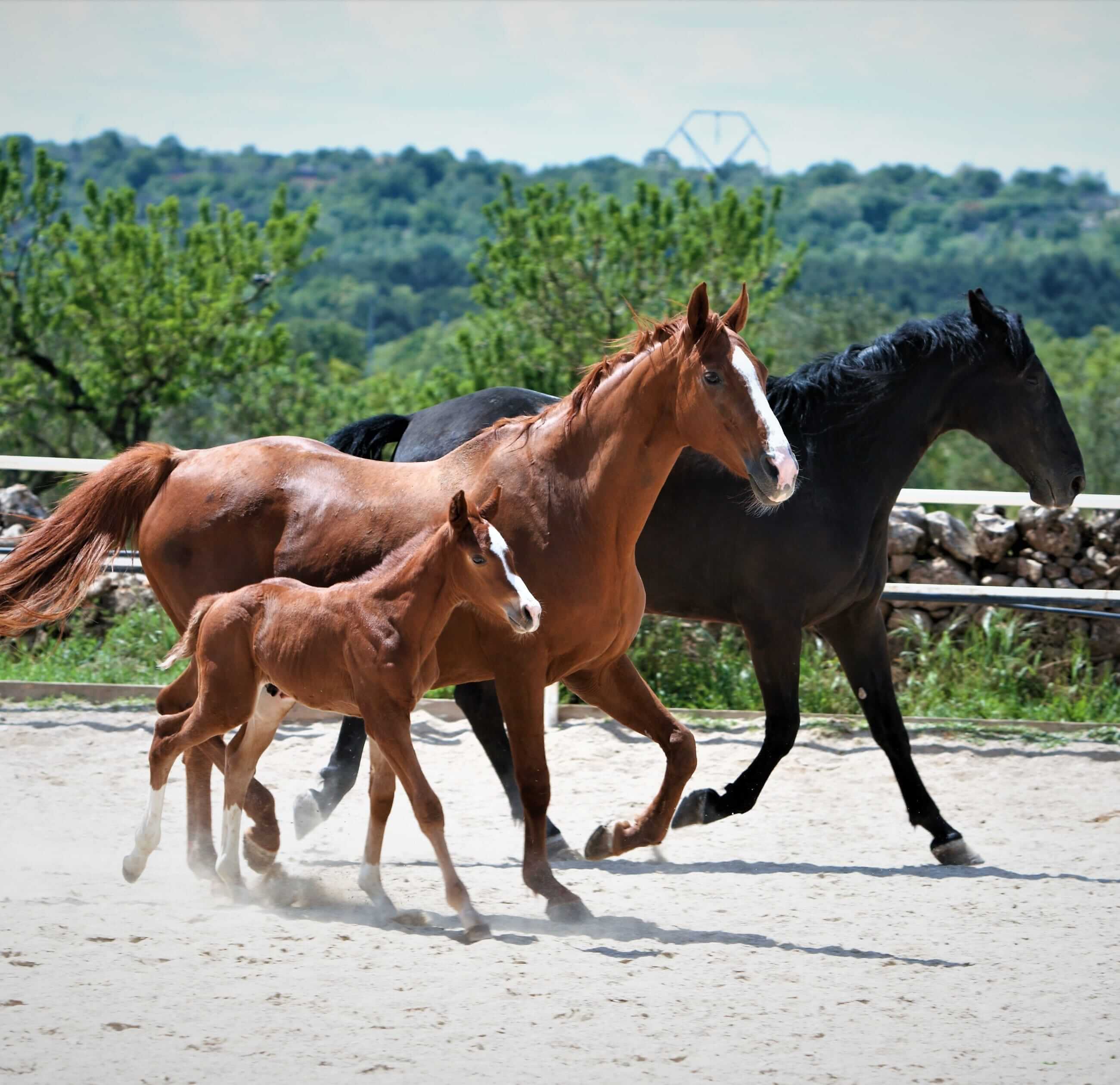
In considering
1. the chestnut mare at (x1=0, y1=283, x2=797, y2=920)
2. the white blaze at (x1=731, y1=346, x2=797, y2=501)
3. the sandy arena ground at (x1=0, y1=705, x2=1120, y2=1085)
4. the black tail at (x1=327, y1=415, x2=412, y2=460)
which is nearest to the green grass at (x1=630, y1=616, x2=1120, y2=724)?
the sandy arena ground at (x1=0, y1=705, x2=1120, y2=1085)

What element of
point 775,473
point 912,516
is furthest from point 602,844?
point 912,516

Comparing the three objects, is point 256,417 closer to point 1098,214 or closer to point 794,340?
point 794,340

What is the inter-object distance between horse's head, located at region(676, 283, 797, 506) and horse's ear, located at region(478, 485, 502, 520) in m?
0.61

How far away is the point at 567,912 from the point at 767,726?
1323 millimetres

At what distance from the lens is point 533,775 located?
4312 mm

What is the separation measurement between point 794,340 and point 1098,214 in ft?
309

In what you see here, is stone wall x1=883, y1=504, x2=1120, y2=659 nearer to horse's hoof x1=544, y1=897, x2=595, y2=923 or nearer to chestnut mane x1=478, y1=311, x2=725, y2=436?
chestnut mane x1=478, y1=311, x2=725, y2=436

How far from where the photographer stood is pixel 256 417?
26516mm

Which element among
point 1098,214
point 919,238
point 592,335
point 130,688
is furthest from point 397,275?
point 130,688

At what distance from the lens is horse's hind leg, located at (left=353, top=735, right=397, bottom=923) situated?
4340 mm

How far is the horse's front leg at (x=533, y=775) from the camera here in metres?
4.23

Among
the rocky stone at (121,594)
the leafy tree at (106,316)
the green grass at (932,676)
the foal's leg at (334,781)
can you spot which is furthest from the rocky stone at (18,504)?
the leafy tree at (106,316)

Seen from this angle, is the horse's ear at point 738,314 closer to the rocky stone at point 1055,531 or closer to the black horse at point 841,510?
the black horse at point 841,510

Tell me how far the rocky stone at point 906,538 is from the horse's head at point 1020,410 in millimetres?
2802
